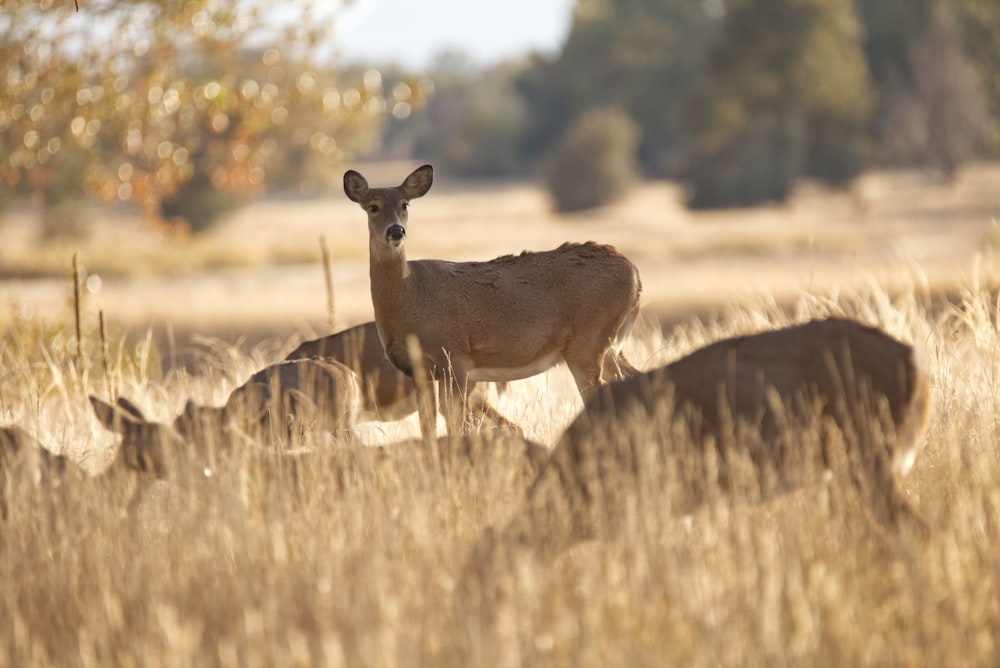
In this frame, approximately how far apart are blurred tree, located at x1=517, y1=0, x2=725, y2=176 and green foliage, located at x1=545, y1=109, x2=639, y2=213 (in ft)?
45.5

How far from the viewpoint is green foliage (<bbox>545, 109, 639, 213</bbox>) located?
55531 millimetres

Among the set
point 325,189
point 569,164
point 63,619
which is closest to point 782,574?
point 63,619

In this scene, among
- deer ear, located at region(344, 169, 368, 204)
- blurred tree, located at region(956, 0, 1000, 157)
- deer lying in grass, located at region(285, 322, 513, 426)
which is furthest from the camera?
blurred tree, located at region(956, 0, 1000, 157)

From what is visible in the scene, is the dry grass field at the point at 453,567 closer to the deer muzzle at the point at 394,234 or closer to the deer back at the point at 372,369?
the deer back at the point at 372,369

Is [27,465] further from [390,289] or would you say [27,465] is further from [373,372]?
[373,372]

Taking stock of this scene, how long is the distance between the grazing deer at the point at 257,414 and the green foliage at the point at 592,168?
1878 inches

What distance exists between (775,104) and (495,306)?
43.9m

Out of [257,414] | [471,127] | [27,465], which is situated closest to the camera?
[27,465]

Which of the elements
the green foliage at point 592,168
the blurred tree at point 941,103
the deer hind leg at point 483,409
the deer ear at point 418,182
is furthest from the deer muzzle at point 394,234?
the green foliage at point 592,168

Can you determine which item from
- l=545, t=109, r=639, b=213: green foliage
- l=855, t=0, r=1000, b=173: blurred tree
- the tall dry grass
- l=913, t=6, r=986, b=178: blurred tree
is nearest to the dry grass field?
the tall dry grass

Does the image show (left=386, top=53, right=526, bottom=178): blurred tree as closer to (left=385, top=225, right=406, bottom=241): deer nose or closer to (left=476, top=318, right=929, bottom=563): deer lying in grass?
(left=385, top=225, right=406, bottom=241): deer nose

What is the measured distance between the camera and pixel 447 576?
17.0 feet

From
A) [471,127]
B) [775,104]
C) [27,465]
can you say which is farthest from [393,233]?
[471,127]

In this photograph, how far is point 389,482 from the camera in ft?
19.6
